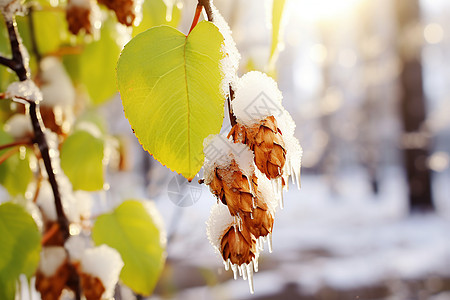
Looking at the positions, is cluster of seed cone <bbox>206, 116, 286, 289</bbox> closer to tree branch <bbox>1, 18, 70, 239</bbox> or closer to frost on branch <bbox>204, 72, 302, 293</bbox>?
frost on branch <bbox>204, 72, 302, 293</bbox>

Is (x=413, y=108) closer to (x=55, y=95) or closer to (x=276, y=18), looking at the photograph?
(x=55, y=95)

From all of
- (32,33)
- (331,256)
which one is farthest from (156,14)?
(331,256)

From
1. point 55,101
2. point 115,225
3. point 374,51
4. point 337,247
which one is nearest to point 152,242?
point 115,225

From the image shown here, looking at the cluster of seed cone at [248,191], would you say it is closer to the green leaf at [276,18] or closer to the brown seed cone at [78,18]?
the green leaf at [276,18]

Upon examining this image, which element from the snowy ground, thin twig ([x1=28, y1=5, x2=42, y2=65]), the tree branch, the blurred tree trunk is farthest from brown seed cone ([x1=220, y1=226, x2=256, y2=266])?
the blurred tree trunk

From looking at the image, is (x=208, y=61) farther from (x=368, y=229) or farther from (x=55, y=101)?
(x=368, y=229)
